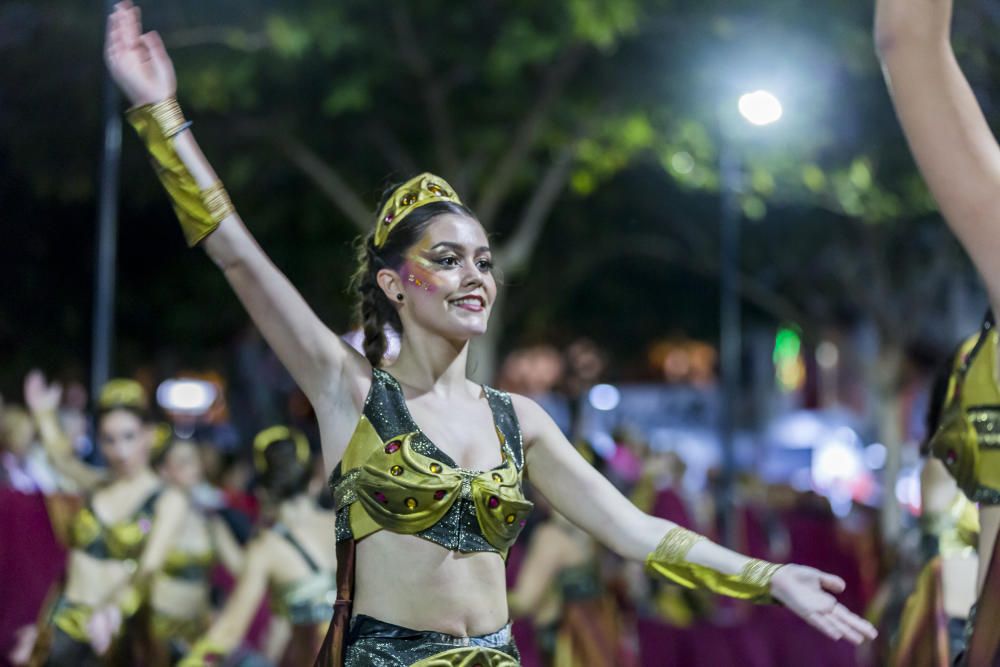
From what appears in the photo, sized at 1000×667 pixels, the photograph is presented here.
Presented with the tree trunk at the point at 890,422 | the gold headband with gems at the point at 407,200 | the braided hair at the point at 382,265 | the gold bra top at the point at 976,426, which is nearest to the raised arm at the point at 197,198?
the braided hair at the point at 382,265

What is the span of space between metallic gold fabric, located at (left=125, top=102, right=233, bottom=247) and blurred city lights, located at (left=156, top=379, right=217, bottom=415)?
102 ft

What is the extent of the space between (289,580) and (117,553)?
38.6 inches

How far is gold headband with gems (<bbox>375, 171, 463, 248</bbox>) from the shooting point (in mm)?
4262

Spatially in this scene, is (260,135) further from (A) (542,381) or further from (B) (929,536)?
(B) (929,536)

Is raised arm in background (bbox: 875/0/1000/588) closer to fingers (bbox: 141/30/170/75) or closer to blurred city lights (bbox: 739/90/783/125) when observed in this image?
fingers (bbox: 141/30/170/75)

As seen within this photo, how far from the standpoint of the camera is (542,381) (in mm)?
21062

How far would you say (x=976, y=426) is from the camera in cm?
391

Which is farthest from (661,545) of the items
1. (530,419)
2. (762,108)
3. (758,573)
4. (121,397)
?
(762,108)

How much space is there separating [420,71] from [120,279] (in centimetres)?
1214

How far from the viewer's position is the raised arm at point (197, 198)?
3.81m

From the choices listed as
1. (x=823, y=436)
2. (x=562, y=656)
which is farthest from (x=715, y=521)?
(x=823, y=436)

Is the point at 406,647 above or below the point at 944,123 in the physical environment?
below

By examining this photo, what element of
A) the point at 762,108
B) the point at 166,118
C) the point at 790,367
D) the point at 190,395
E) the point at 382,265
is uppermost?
the point at 166,118

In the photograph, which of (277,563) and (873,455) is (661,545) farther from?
(873,455)
